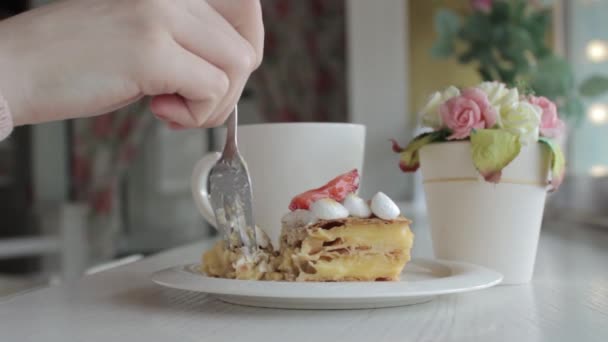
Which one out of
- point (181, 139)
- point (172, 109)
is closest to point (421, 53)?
point (181, 139)

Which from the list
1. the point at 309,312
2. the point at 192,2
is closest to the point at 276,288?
the point at 309,312

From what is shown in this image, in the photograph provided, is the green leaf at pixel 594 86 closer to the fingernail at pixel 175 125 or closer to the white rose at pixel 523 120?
the white rose at pixel 523 120

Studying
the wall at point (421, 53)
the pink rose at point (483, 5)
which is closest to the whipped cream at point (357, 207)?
the pink rose at point (483, 5)

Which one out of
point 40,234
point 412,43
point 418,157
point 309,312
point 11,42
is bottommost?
point 40,234

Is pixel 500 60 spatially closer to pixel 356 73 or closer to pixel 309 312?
pixel 356 73

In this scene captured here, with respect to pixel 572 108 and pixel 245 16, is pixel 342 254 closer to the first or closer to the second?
pixel 245 16
